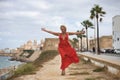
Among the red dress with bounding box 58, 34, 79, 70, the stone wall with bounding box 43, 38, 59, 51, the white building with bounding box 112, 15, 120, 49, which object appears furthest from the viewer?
the stone wall with bounding box 43, 38, 59, 51

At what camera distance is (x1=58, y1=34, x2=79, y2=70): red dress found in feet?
47.1

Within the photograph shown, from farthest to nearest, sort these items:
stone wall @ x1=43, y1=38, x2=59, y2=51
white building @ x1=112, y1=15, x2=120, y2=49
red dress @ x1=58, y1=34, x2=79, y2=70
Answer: stone wall @ x1=43, y1=38, x2=59, y2=51, white building @ x1=112, y1=15, x2=120, y2=49, red dress @ x1=58, y1=34, x2=79, y2=70

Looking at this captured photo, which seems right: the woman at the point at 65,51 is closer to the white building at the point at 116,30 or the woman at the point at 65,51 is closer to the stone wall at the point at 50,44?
the white building at the point at 116,30

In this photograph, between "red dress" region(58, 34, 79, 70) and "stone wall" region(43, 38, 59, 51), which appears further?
"stone wall" region(43, 38, 59, 51)

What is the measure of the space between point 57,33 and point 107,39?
6355 inches

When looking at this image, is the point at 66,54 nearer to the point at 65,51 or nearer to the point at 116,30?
the point at 65,51

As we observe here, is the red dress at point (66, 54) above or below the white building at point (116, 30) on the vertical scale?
below

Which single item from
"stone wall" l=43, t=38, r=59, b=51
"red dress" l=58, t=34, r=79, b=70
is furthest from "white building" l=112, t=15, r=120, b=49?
"red dress" l=58, t=34, r=79, b=70

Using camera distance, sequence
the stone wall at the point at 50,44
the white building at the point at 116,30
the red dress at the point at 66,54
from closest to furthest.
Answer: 1. the red dress at the point at 66,54
2. the white building at the point at 116,30
3. the stone wall at the point at 50,44

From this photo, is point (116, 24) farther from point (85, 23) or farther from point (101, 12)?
point (85, 23)

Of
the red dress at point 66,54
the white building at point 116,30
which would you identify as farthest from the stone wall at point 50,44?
the red dress at point 66,54

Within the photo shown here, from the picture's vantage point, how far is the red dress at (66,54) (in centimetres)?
1434

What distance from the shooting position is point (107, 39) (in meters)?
174

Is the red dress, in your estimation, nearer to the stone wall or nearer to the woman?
the woman
